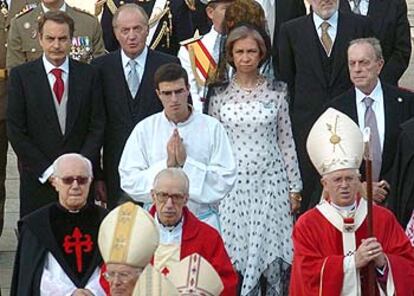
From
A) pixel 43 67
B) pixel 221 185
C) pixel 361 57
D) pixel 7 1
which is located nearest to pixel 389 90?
pixel 361 57

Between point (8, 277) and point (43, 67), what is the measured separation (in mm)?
1786

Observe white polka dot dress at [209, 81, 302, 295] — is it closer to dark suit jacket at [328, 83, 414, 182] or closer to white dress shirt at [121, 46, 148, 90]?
dark suit jacket at [328, 83, 414, 182]

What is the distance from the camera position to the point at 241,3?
43.5 feet

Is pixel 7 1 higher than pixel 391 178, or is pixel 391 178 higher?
pixel 7 1

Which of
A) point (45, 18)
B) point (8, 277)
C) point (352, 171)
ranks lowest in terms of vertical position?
point (8, 277)

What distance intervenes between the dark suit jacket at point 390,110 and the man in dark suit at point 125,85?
1237 millimetres

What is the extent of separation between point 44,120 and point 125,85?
2.10 feet

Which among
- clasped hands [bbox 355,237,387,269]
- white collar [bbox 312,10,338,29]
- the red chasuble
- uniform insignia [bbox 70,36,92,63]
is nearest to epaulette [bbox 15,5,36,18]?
uniform insignia [bbox 70,36,92,63]

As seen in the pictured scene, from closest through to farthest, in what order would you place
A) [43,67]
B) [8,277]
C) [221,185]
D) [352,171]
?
[352,171] → [221,185] → [43,67] → [8,277]

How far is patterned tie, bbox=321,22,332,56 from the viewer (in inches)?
542

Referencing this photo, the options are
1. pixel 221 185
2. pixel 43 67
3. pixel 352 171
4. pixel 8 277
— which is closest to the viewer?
pixel 352 171

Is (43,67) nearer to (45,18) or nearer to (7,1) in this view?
(45,18)

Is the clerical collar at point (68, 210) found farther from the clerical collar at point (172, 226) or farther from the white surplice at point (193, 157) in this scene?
the white surplice at point (193, 157)

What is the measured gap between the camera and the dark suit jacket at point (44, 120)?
13.0 m
